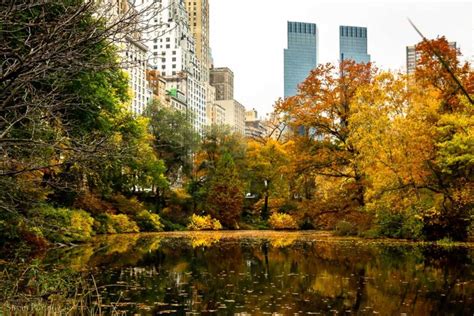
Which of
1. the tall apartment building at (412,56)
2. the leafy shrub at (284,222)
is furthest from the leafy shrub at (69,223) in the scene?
the leafy shrub at (284,222)

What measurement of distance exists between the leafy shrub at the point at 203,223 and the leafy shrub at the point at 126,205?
4415mm

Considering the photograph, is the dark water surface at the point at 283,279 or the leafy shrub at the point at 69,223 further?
the leafy shrub at the point at 69,223

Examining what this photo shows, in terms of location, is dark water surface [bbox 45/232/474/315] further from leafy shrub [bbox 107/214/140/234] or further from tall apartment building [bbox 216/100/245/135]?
tall apartment building [bbox 216/100/245/135]

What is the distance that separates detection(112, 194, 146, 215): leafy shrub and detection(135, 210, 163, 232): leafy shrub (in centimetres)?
55

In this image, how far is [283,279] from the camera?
15141 millimetres

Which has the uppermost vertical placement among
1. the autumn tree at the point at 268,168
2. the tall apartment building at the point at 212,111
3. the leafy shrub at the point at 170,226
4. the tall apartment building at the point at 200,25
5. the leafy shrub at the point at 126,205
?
the tall apartment building at the point at 200,25

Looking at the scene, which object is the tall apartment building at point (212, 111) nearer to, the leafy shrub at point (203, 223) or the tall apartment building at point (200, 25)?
the tall apartment building at point (200, 25)

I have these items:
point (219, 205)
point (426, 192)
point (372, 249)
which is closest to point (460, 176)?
point (426, 192)

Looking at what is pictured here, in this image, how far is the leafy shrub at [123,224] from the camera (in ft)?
122

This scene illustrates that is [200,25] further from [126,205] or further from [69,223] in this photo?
[69,223]

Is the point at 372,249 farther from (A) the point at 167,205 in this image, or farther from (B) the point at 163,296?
(A) the point at 167,205

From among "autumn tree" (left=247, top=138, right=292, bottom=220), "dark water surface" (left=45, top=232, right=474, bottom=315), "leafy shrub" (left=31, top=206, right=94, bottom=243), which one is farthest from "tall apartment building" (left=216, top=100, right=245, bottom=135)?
"dark water surface" (left=45, top=232, right=474, bottom=315)

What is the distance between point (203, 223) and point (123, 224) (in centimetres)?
828

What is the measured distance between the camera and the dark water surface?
1118 cm
